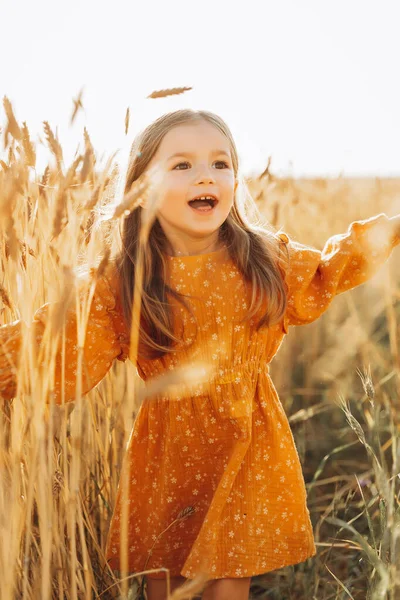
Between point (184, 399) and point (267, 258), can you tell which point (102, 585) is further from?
point (267, 258)

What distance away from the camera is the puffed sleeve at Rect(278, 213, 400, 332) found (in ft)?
5.07

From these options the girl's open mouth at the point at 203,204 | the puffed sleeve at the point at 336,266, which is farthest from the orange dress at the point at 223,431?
the girl's open mouth at the point at 203,204

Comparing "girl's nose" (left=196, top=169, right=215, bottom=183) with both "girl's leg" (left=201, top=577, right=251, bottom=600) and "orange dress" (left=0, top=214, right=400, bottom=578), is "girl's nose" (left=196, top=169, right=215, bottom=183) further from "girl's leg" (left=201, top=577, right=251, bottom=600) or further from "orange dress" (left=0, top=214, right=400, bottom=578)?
"girl's leg" (left=201, top=577, right=251, bottom=600)

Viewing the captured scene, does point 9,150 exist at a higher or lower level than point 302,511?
higher

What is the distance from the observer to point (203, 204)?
1480mm

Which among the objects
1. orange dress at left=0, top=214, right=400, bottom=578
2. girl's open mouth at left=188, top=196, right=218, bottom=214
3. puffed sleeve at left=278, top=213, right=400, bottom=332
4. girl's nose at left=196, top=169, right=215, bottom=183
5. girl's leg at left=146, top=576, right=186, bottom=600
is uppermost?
girl's nose at left=196, top=169, right=215, bottom=183

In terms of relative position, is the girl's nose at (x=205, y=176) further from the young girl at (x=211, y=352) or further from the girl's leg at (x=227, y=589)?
the girl's leg at (x=227, y=589)

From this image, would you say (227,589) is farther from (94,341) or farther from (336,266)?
(336,266)

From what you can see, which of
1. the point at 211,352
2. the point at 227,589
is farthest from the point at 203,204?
the point at 227,589

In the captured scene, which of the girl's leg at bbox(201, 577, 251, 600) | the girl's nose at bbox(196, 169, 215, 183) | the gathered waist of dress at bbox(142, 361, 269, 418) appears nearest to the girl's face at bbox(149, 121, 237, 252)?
the girl's nose at bbox(196, 169, 215, 183)

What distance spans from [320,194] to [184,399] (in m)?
2.10

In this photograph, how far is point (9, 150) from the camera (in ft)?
4.30

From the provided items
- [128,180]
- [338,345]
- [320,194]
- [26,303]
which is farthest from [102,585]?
[320,194]

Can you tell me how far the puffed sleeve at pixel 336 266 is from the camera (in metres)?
1.54
